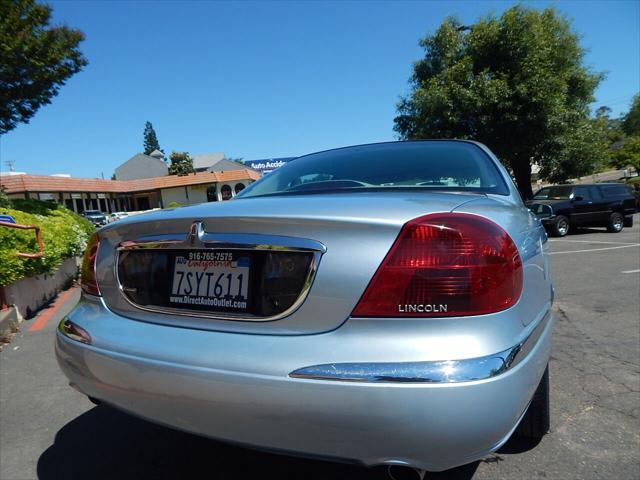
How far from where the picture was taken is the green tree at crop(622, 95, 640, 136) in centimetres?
7534

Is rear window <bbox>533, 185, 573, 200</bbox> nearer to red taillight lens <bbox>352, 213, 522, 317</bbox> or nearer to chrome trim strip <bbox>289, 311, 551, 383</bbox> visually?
red taillight lens <bbox>352, 213, 522, 317</bbox>

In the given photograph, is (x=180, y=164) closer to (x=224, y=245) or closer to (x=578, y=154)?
(x=578, y=154)

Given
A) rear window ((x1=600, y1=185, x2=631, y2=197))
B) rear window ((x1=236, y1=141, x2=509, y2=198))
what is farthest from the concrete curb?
rear window ((x1=600, y1=185, x2=631, y2=197))

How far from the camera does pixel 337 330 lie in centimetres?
156

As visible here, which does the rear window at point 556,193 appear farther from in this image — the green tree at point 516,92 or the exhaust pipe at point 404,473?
the exhaust pipe at point 404,473

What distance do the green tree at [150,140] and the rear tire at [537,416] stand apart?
372ft

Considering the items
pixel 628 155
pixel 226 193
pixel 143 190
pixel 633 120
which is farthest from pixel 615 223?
pixel 633 120

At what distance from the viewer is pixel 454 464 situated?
4.96 ft

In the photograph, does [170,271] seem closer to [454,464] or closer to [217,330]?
[217,330]

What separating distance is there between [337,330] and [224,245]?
55cm

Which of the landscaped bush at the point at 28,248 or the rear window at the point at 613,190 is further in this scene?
the rear window at the point at 613,190

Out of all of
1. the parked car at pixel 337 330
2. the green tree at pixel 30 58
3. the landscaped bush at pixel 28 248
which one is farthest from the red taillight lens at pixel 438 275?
the green tree at pixel 30 58

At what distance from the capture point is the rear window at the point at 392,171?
251cm

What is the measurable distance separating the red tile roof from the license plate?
39.8 m
